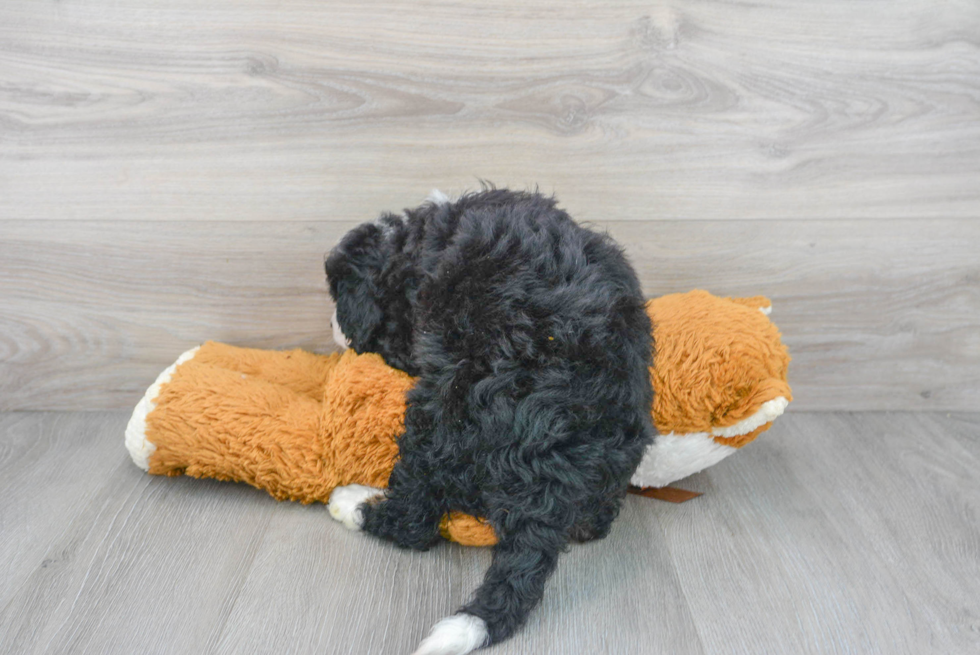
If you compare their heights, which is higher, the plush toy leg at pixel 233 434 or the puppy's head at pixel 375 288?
the puppy's head at pixel 375 288

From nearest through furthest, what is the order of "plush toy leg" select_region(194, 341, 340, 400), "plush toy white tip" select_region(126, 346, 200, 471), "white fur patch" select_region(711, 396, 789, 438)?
"white fur patch" select_region(711, 396, 789, 438) → "plush toy white tip" select_region(126, 346, 200, 471) → "plush toy leg" select_region(194, 341, 340, 400)

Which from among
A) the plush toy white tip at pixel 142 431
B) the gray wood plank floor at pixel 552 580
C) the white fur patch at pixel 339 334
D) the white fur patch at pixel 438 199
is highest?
the white fur patch at pixel 438 199

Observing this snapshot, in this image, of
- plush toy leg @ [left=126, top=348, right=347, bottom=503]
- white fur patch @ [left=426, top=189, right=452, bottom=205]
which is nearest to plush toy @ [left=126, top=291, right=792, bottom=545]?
plush toy leg @ [left=126, top=348, right=347, bottom=503]

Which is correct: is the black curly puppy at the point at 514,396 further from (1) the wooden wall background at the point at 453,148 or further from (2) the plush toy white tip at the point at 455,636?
(1) the wooden wall background at the point at 453,148

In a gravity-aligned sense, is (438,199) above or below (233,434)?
above

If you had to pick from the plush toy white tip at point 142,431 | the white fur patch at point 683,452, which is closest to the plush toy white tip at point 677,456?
the white fur patch at point 683,452

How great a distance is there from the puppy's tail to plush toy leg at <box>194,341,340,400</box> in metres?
0.51

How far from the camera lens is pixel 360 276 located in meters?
1.06

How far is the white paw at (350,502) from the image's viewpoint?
1.01m

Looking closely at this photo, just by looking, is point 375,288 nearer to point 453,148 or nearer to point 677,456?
point 453,148

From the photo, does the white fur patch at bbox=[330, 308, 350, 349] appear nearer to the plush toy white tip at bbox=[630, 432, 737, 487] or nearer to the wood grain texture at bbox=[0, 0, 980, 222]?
the wood grain texture at bbox=[0, 0, 980, 222]

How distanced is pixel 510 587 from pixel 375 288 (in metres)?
0.48

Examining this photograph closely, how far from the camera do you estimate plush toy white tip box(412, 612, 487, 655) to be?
0.78 metres

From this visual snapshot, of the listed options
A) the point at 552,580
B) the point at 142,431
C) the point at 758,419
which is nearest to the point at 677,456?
the point at 758,419
